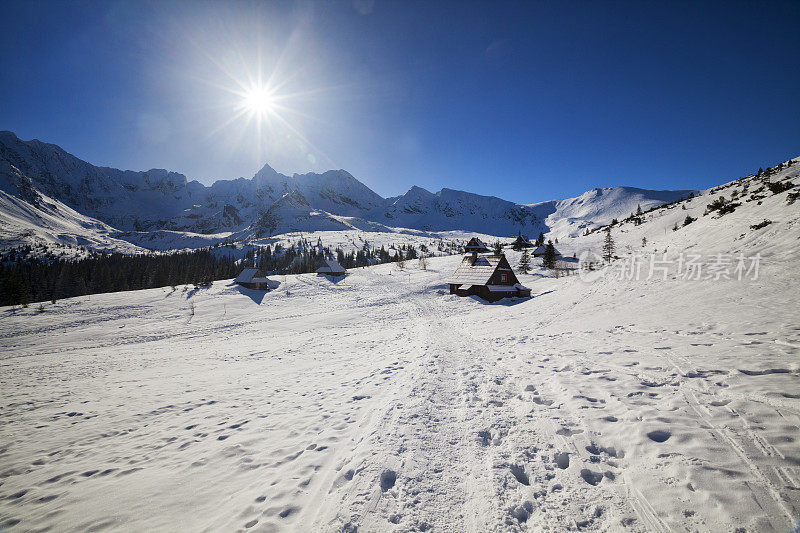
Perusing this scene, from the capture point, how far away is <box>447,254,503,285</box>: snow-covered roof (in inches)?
1425

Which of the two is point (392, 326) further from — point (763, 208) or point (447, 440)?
point (763, 208)

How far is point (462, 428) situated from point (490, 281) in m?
30.4

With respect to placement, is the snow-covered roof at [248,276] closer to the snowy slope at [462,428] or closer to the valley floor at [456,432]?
the snowy slope at [462,428]

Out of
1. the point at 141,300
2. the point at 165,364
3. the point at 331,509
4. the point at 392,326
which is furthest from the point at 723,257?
the point at 141,300

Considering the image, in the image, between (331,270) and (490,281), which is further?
(331,270)

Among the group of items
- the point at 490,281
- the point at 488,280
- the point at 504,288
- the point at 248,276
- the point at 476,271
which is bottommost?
the point at 504,288

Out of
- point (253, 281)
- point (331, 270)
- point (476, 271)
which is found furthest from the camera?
point (331, 270)

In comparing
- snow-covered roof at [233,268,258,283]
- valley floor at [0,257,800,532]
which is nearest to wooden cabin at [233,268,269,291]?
snow-covered roof at [233,268,258,283]

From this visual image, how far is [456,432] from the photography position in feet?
21.7

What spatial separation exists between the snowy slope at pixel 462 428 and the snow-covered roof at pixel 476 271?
19344mm

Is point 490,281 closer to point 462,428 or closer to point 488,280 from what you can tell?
point 488,280

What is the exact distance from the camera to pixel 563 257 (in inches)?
2484

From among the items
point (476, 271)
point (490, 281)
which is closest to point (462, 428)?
point (490, 281)

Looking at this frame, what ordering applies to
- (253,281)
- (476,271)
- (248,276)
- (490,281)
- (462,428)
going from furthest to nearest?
(248,276) → (253,281) → (476,271) → (490,281) → (462,428)
